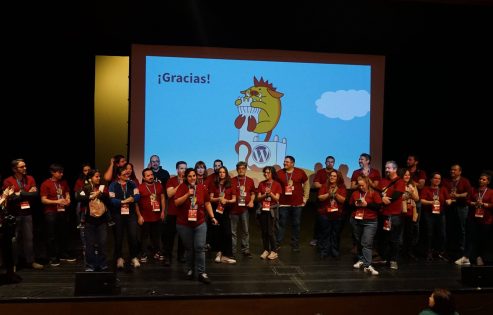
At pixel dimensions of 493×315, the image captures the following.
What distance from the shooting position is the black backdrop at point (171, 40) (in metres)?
7.86

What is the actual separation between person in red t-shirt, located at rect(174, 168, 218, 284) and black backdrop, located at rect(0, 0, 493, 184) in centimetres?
329

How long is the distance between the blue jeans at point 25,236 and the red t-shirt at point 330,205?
149 inches

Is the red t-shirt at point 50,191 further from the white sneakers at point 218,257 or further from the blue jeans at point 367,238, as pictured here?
the blue jeans at point 367,238

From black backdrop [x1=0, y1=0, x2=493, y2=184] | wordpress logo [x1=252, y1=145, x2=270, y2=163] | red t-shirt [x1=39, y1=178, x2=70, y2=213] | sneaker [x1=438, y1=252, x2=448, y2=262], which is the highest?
black backdrop [x1=0, y1=0, x2=493, y2=184]

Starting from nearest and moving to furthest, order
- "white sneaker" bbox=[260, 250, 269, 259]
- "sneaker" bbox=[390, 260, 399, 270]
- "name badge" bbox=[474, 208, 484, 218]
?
"sneaker" bbox=[390, 260, 399, 270], "name badge" bbox=[474, 208, 484, 218], "white sneaker" bbox=[260, 250, 269, 259]

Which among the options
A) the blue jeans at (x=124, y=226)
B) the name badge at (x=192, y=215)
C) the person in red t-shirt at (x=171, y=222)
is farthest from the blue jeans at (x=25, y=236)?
the name badge at (x=192, y=215)

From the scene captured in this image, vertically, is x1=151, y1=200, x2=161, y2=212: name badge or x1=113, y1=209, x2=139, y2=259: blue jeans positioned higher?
x1=151, y1=200, x2=161, y2=212: name badge

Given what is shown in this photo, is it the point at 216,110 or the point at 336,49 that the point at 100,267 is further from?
the point at 336,49

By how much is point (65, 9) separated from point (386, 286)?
6.06 metres

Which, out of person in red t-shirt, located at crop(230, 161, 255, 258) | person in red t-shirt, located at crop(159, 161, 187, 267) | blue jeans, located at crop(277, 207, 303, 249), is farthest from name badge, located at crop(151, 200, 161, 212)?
blue jeans, located at crop(277, 207, 303, 249)

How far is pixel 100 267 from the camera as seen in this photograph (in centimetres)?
567

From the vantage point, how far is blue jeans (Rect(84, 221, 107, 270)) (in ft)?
18.4

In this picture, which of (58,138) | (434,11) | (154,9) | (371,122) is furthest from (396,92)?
(58,138)

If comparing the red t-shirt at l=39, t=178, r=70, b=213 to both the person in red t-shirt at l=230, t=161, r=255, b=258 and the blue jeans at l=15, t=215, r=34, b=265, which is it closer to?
the blue jeans at l=15, t=215, r=34, b=265
